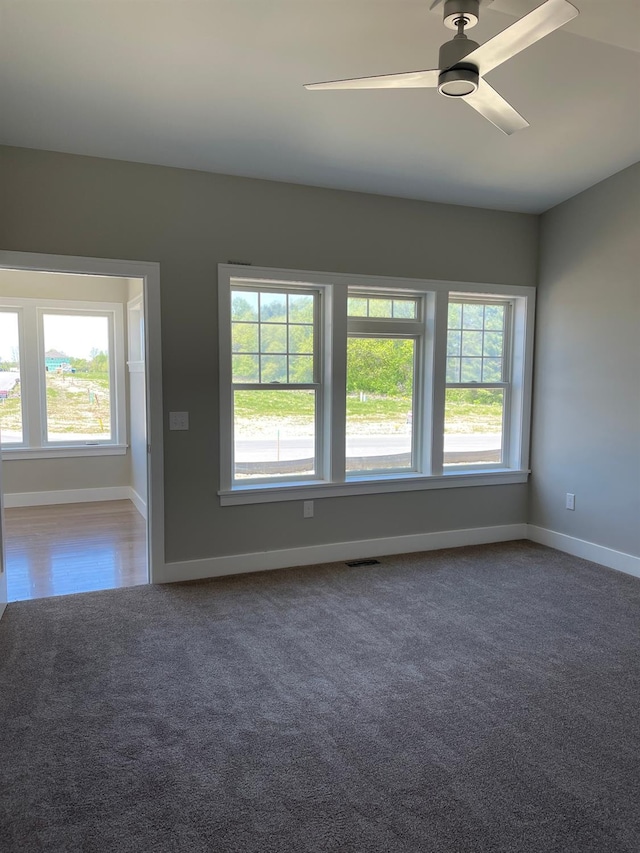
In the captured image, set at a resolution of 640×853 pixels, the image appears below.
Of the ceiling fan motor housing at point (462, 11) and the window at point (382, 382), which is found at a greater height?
the ceiling fan motor housing at point (462, 11)

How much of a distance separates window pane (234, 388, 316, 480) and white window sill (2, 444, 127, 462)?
9.67 ft

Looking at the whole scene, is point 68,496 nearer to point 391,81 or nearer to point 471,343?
point 471,343

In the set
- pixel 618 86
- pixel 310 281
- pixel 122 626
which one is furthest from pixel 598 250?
pixel 122 626

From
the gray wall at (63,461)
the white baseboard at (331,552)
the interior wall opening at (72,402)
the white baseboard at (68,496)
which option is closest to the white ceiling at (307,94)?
the interior wall opening at (72,402)

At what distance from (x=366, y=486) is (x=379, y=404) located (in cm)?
67

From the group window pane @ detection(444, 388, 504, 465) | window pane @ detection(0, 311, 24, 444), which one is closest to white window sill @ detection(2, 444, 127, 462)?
window pane @ detection(0, 311, 24, 444)

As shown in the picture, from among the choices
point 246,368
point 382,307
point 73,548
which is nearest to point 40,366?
point 73,548

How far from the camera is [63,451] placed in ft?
20.7

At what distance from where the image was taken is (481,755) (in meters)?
2.13

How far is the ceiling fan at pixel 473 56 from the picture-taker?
5.57ft

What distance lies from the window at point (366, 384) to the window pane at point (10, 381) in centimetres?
337

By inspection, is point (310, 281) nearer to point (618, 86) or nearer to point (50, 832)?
point (618, 86)

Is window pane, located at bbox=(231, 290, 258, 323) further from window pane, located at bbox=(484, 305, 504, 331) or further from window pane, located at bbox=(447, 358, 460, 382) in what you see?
window pane, located at bbox=(484, 305, 504, 331)

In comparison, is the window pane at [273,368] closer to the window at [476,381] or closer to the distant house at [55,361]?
the window at [476,381]
